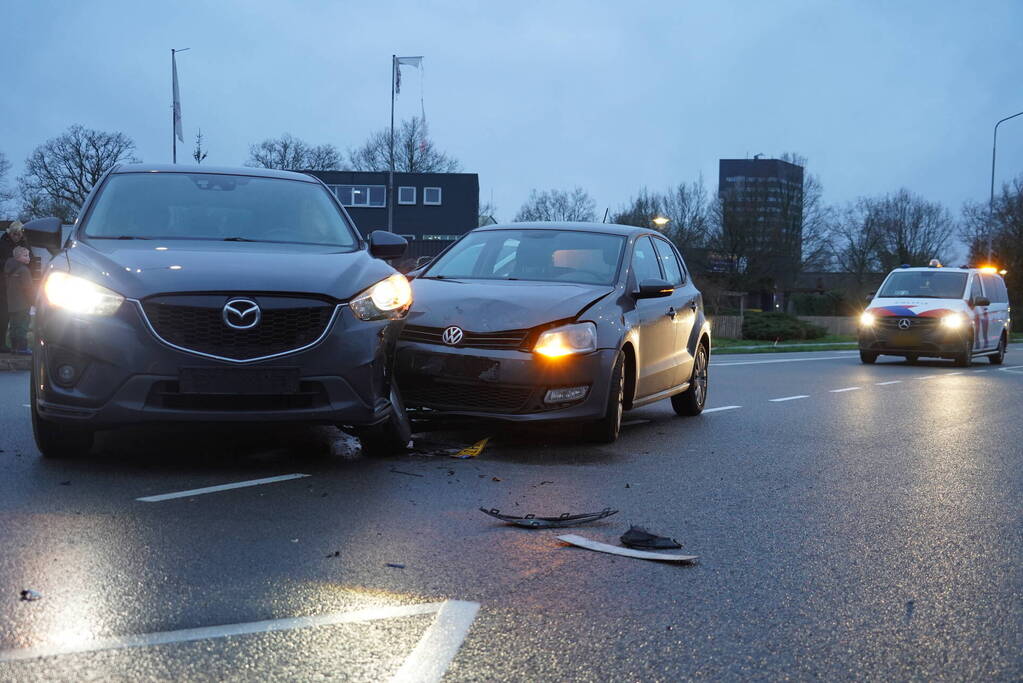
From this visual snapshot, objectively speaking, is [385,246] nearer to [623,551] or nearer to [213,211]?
[213,211]

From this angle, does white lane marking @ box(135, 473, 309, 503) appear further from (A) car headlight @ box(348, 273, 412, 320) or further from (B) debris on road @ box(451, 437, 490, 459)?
(B) debris on road @ box(451, 437, 490, 459)

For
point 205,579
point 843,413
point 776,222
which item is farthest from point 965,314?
point 776,222

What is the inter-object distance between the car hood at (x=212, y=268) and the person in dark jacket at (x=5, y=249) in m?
9.34

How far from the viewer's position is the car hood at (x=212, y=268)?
640cm

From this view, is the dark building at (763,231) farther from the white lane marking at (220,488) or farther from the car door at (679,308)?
the white lane marking at (220,488)

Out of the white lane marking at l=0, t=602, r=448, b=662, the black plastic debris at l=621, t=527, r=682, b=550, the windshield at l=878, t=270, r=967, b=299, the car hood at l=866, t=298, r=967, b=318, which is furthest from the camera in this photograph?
the windshield at l=878, t=270, r=967, b=299

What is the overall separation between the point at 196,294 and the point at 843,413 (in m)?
7.37

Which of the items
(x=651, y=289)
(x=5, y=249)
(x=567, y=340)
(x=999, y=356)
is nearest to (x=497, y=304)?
(x=567, y=340)

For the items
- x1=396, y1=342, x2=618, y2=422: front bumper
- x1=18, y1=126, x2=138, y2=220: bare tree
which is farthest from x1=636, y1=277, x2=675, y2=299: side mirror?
x1=18, y1=126, x2=138, y2=220: bare tree

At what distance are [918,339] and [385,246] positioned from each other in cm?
1659

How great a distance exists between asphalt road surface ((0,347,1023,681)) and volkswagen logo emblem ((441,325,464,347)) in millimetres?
722

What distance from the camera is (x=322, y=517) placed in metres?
5.50

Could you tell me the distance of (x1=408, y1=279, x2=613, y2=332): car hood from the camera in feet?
26.3

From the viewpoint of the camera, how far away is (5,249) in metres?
15.9
